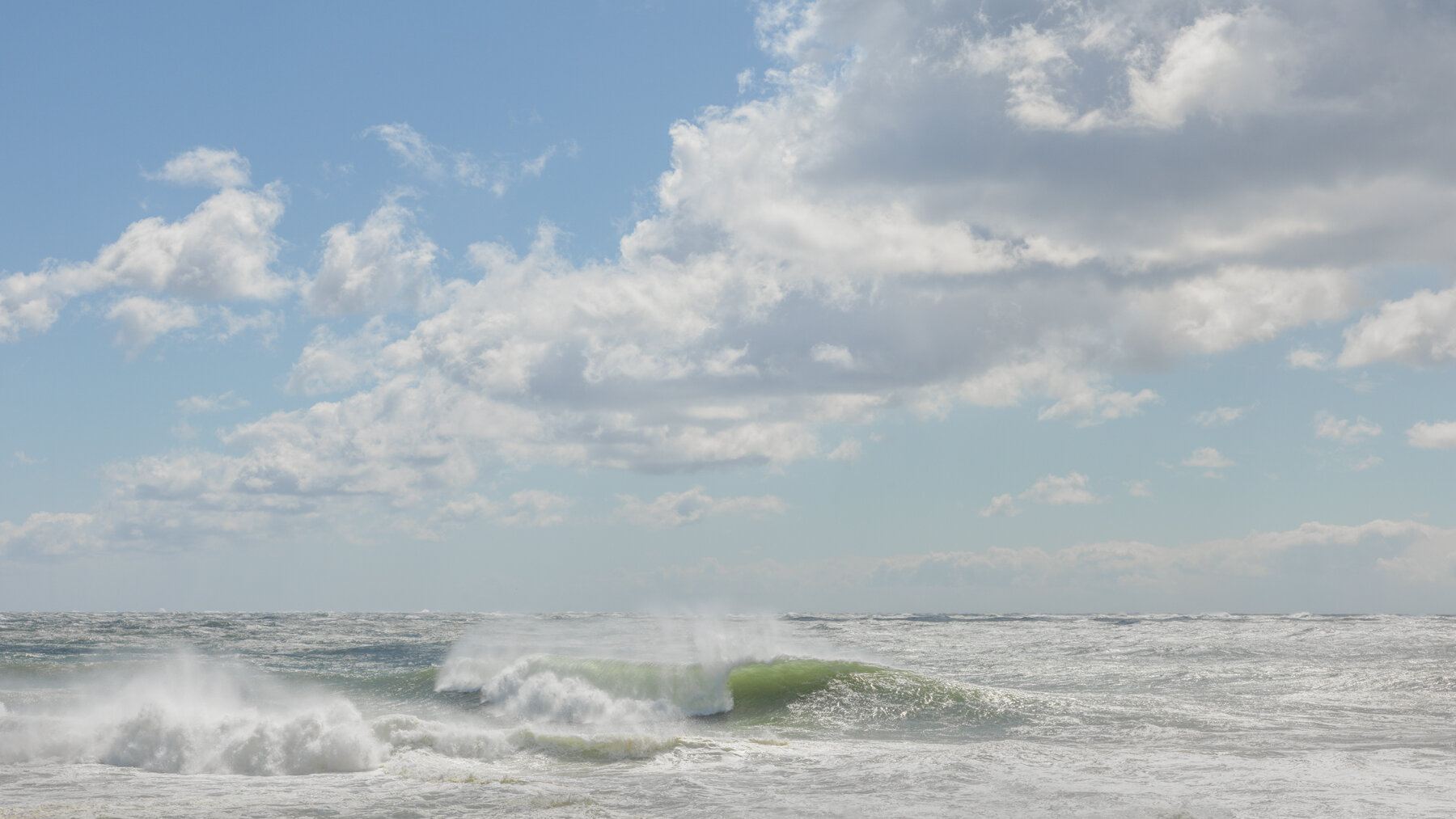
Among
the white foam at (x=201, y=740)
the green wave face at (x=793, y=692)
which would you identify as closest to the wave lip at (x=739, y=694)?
the green wave face at (x=793, y=692)

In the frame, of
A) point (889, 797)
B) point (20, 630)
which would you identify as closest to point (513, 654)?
point (889, 797)

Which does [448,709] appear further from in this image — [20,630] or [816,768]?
[20,630]

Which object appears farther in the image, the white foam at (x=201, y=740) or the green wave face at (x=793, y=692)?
the green wave face at (x=793, y=692)

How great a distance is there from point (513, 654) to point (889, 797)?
19920mm

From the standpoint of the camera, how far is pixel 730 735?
17.4 metres

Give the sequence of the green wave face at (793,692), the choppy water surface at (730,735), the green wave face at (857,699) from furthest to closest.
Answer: the green wave face at (793,692), the green wave face at (857,699), the choppy water surface at (730,735)

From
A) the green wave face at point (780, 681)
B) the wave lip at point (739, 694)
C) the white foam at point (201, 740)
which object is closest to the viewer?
the white foam at point (201, 740)

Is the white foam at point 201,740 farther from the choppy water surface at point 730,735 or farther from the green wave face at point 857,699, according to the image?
the green wave face at point 857,699

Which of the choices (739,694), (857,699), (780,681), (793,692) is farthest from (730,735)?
(780,681)

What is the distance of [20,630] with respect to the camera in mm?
54312

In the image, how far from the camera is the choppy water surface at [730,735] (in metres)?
11.2

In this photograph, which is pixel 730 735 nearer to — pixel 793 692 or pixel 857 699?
pixel 793 692

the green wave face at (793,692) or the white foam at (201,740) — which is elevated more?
the white foam at (201,740)

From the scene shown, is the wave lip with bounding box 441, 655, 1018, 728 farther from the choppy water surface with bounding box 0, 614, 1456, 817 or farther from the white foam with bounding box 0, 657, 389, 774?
the white foam with bounding box 0, 657, 389, 774
